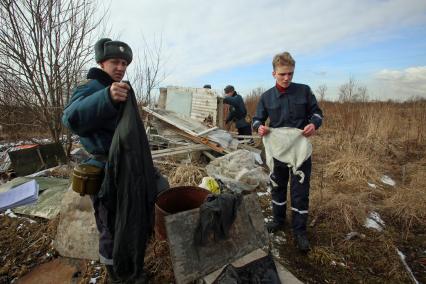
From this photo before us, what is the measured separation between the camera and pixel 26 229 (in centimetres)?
310

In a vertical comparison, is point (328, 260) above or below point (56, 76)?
below

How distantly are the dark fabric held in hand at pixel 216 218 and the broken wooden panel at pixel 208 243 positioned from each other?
0.05m

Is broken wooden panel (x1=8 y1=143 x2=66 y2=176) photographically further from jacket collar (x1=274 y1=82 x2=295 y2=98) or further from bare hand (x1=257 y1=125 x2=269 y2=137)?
jacket collar (x1=274 y1=82 x2=295 y2=98)

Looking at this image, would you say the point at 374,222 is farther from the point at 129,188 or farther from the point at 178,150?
the point at 178,150

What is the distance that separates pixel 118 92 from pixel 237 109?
5.99m

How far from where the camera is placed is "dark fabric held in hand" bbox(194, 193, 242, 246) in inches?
79.4

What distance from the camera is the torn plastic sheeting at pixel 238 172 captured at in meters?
4.25

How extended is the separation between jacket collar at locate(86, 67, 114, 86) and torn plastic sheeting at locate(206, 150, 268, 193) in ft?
8.67

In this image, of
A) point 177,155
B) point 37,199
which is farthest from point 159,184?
point 177,155

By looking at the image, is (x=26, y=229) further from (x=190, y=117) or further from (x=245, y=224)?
(x=190, y=117)

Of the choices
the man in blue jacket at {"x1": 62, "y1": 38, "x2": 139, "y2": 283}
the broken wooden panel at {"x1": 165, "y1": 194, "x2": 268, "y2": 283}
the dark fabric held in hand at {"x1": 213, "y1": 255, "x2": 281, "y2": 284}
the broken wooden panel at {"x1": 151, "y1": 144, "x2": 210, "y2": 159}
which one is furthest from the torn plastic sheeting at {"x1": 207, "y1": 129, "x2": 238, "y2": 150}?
the man in blue jacket at {"x1": 62, "y1": 38, "x2": 139, "y2": 283}

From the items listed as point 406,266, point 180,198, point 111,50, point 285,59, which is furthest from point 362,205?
point 111,50

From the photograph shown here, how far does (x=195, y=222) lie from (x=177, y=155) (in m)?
3.39

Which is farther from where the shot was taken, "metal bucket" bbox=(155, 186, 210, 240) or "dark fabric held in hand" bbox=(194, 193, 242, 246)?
"metal bucket" bbox=(155, 186, 210, 240)
